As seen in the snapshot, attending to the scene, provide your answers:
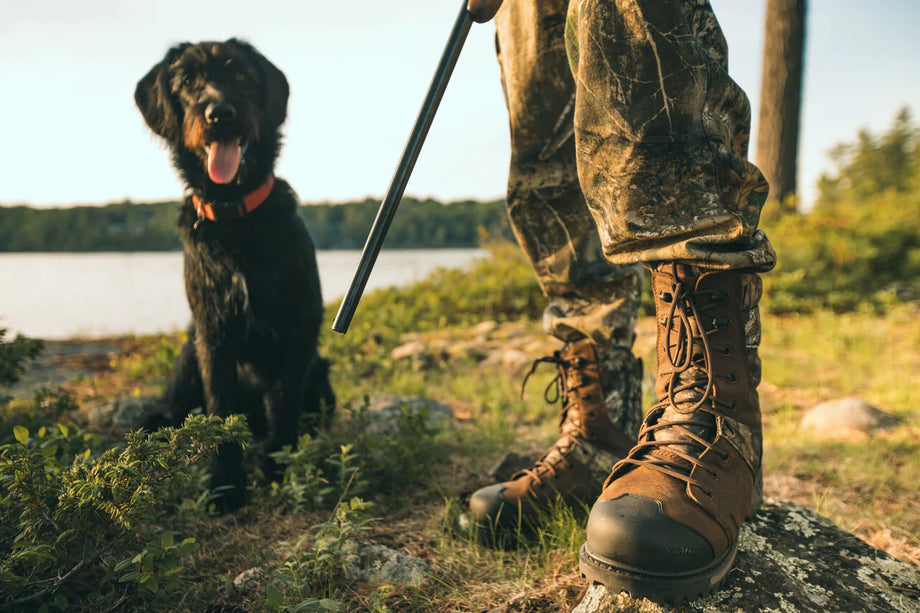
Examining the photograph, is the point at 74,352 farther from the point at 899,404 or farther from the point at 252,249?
the point at 899,404

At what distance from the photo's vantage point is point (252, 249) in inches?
90.6

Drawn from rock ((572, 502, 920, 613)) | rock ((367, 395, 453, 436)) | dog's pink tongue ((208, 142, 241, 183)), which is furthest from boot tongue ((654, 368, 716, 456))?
dog's pink tongue ((208, 142, 241, 183))

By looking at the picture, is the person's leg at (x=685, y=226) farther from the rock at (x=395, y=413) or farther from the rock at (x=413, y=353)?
the rock at (x=413, y=353)

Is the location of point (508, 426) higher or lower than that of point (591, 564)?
lower

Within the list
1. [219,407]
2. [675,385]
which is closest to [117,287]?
[219,407]

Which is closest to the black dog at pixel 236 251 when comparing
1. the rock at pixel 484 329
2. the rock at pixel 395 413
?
the rock at pixel 395 413

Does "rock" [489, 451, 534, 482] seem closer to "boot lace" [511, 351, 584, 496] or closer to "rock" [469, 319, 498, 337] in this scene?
"boot lace" [511, 351, 584, 496]

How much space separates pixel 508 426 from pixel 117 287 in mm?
10935

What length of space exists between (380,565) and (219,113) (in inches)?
76.1

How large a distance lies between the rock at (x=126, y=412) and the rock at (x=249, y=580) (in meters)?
1.82

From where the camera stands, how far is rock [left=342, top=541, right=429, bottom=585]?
145 centimetres

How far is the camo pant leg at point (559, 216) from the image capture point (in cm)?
176

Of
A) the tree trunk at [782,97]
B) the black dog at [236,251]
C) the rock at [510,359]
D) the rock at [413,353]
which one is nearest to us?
the black dog at [236,251]

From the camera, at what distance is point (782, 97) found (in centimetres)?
821
